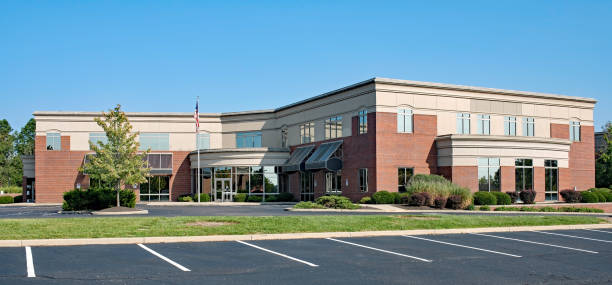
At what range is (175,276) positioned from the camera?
10.5 metres

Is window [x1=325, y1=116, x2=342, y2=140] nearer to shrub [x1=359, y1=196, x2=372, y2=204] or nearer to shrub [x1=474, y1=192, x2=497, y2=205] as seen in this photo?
shrub [x1=359, y1=196, x2=372, y2=204]

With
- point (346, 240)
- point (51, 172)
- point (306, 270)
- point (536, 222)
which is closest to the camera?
point (306, 270)

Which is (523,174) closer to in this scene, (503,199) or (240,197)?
(503,199)

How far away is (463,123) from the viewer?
42.6m

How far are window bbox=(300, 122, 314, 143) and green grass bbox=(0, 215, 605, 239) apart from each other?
25.4 meters

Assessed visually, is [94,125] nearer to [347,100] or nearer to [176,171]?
[176,171]

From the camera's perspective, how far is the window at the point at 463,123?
42469 millimetres

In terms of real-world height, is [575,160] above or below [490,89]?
below

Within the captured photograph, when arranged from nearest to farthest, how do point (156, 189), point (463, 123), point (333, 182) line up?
point (463, 123)
point (333, 182)
point (156, 189)

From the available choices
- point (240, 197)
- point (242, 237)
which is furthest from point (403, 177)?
point (242, 237)

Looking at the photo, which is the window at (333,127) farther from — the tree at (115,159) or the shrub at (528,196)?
the tree at (115,159)

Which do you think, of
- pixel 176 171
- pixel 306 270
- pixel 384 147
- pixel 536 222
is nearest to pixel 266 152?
pixel 176 171

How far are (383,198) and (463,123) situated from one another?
10122 millimetres

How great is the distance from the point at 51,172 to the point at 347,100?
27.2 meters
